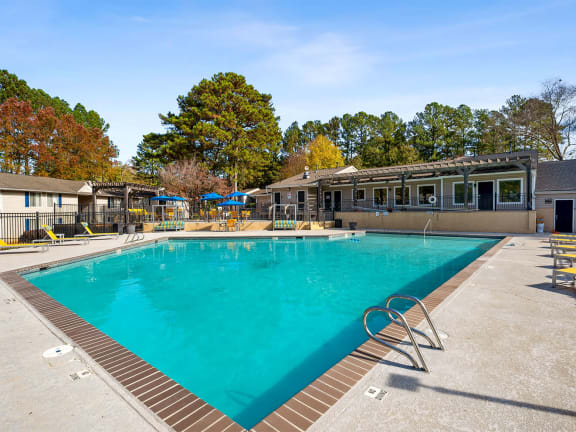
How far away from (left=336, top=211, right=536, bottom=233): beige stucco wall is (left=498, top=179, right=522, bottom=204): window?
6.93ft

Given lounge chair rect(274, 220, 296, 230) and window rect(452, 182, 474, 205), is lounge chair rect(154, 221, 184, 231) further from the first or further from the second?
window rect(452, 182, 474, 205)

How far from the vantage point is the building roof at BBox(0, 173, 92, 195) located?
19.8 metres

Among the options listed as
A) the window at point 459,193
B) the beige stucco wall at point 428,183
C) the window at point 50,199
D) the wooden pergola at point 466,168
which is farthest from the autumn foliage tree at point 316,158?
the window at point 50,199

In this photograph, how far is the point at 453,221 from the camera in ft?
56.9

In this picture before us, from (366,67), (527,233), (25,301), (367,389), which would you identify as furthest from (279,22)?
(527,233)

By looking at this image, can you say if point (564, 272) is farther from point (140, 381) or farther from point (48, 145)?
point (48, 145)

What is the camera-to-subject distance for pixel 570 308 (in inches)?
165

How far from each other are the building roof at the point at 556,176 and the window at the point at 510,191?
38.1 inches

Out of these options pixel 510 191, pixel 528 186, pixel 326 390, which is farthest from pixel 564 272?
pixel 510 191

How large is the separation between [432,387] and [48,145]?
36583 millimetres

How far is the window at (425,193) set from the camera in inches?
800

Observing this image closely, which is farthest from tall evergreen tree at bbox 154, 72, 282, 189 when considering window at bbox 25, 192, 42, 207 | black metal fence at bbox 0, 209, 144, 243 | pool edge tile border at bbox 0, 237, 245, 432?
pool edge tile border at bbox 0, 237, 245, 432

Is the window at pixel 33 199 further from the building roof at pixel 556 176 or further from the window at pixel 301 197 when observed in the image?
the building roof at pixel 556 176

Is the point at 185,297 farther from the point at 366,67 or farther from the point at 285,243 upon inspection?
the point at 366,67
